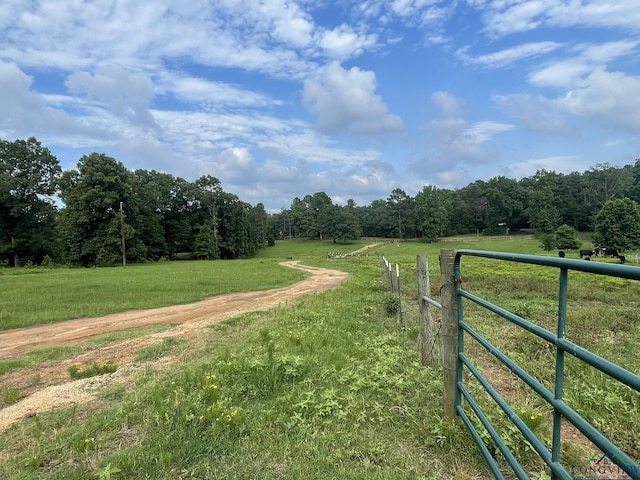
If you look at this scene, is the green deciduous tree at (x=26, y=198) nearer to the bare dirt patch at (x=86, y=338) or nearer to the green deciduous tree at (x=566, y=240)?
the bare dirt patch at (x=86, y=338)

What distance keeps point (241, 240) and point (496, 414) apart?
6695cm

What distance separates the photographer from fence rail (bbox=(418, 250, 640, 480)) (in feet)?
4.28

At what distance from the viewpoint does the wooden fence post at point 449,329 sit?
3318 millimetres

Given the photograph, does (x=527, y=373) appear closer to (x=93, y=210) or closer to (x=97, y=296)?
(x=97, y=296)

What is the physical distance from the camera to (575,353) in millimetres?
1516

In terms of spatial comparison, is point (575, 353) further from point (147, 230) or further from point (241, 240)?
point (241, 240)

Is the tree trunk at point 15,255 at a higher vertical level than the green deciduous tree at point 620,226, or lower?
lower

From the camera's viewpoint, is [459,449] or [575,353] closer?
[575,353]

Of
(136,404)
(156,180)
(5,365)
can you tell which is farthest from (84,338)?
(156,180)

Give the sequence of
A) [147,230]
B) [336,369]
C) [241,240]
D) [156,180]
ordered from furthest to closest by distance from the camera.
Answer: [241,240], [156,180], [147,230], [336,369]

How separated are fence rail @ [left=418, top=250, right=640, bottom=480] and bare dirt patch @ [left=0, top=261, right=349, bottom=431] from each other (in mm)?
4656

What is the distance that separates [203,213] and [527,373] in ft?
216

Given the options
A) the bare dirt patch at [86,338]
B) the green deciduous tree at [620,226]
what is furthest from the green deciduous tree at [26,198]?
the green deciduous tree at [620,226]

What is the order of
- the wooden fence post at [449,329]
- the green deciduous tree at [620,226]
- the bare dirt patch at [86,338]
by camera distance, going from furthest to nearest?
the green deciduous tree at [620,226]
the bare dirt patch at [86,338]
the wooden fence post at [449,329]
